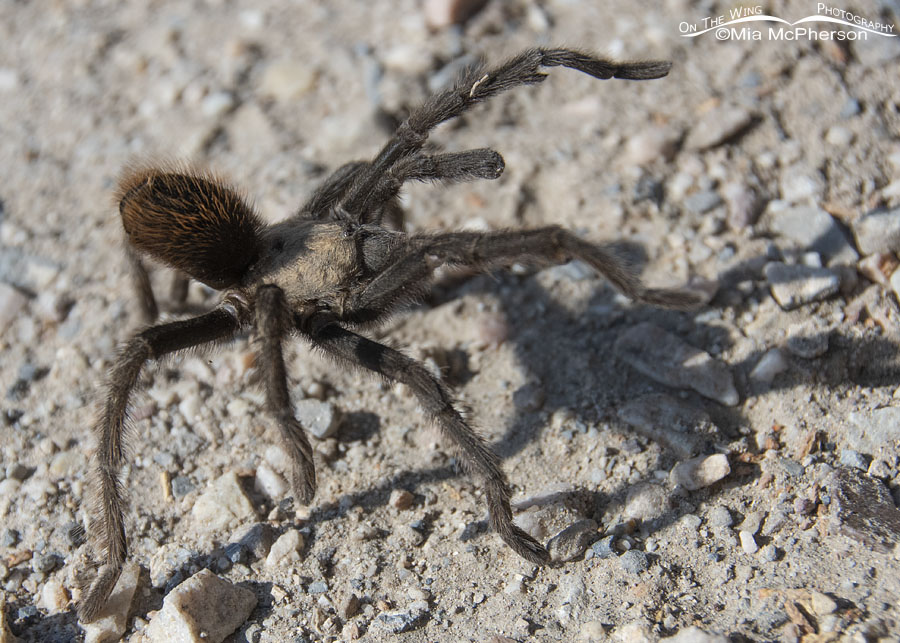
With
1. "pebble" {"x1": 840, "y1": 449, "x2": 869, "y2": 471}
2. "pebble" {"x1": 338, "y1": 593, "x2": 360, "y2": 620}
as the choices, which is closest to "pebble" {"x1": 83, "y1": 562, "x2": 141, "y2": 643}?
"pebble" {"x1": 338, "y1": 593, "x2": 360, "y2": 620}

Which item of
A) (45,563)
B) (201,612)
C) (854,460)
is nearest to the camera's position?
(201,612)

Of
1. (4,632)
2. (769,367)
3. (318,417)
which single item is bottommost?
(769,367)

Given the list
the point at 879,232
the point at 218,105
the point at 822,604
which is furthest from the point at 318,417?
the point at 879,232

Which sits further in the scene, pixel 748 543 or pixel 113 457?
pixel 113 457

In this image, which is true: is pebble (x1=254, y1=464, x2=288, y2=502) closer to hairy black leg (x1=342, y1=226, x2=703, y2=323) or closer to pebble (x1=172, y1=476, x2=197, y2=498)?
pebble (x1=172, y1=476, x2=197, y2=498)

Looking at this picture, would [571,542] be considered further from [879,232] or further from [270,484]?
[879,232]

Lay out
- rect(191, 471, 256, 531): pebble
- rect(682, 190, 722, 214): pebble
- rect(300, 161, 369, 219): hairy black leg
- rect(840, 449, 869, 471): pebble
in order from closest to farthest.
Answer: rect(840, 449, 869, 471): pebble < rect(191, 471, 256, 531): pebble < rect(300, 161, 369, 219): hairy black leg < rect(682, 190, 722, 214): pebble

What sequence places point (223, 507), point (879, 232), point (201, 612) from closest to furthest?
point (201, 612)
point (223, 507)
point (879, 232)
